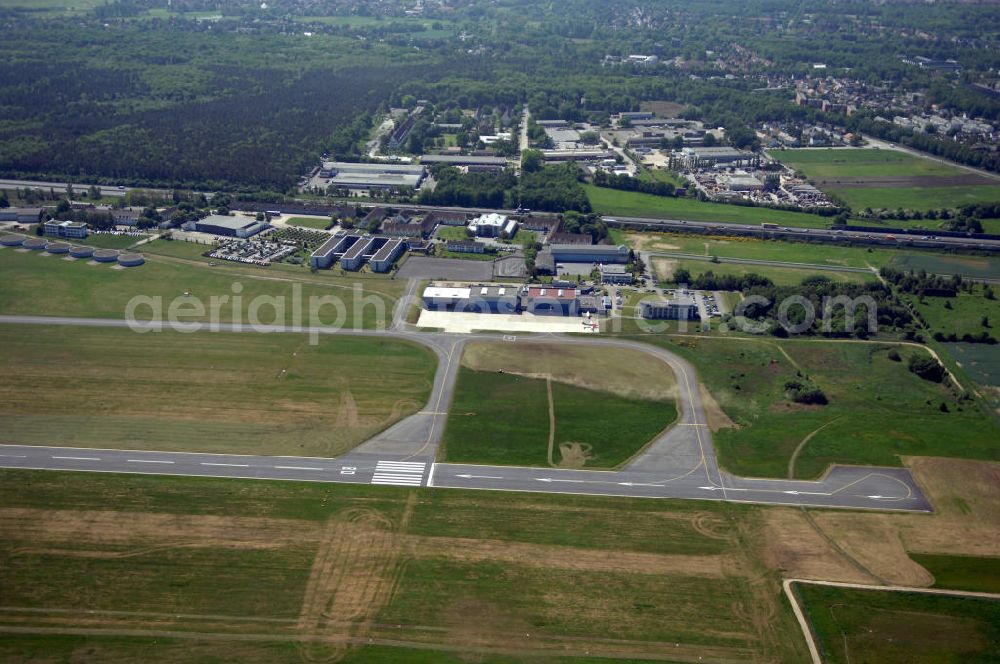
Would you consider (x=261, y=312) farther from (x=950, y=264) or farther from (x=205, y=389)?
(x=950, y=264)

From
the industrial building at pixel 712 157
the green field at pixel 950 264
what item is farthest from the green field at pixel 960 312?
the industrial building at pixel 712 157

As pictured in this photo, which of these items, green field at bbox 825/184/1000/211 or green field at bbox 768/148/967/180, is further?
green field at bbox 768/148/967/180

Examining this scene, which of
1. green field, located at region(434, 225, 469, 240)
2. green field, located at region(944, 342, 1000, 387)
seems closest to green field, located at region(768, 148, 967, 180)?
green field, located at region(944, 342, 1000, 387)

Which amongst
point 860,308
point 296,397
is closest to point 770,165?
point 860,308

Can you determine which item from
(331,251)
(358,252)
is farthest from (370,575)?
(331,251)

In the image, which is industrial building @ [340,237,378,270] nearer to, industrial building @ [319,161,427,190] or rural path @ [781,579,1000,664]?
industrial building @ [319,161,427,190]

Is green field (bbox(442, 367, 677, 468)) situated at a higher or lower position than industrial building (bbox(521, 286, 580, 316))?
lower

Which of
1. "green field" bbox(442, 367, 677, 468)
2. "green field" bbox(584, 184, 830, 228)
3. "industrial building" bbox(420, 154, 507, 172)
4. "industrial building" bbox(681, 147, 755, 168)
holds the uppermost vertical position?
"industrial building" bbox(681, 147, 755, 168)
